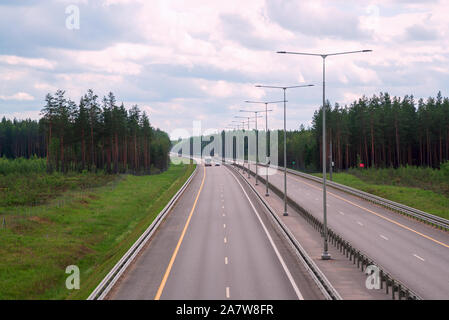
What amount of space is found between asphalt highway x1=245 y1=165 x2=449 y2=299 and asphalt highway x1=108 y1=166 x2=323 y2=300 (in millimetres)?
5299

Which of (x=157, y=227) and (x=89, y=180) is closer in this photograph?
(x=157, y=227)

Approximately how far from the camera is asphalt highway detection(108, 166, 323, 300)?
24000 millimetres

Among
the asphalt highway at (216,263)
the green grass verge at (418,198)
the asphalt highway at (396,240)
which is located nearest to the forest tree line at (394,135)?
the green grass verge at (418,198)

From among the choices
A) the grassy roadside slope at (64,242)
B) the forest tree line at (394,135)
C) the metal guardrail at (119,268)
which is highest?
the forest tree line at (394,135)

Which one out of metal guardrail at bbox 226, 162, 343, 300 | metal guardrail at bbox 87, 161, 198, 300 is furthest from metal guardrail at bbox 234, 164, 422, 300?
metal guardrail at bbox 87, 161, 198, 300

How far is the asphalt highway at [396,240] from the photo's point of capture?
2706 centimetres

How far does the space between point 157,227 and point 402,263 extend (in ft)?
67.5

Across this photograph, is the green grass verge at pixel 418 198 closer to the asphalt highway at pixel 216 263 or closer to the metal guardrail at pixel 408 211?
the metal guardrail at pixel 408 211

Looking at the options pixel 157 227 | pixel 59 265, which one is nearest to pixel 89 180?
pixel 157 227

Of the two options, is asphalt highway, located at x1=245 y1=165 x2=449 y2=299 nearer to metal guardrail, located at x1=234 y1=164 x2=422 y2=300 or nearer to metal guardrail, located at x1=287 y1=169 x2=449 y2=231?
metal guardrail, located at x1=287 y1=169 x2=449 y2=231

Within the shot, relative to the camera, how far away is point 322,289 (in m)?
23.8

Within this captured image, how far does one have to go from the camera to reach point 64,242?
4156 centimetres

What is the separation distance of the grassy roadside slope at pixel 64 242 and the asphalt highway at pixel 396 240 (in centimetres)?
1602
